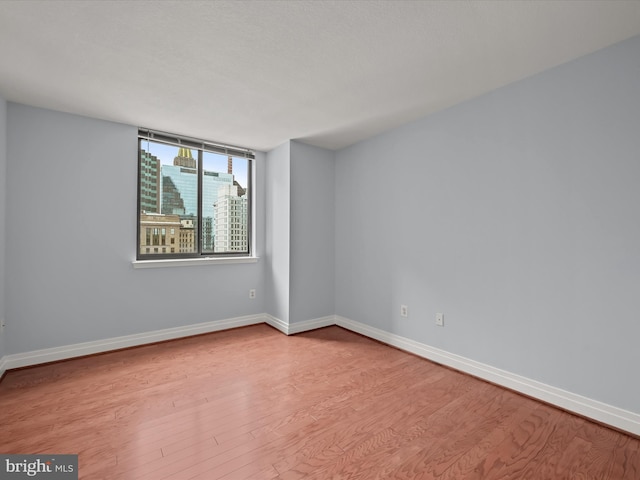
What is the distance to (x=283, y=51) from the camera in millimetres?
1910

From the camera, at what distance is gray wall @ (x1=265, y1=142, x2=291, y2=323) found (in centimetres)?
368

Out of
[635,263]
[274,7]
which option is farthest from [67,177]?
[635,263]

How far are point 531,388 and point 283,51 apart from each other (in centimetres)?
289

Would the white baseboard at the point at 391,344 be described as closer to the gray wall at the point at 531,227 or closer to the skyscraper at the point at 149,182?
the gray wall at the point at 531,227

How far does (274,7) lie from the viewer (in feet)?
5.09

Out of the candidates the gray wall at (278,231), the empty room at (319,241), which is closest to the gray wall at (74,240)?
the empty room at (319,241)

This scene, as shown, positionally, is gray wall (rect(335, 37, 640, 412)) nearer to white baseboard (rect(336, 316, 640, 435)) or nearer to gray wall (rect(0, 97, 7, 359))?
white baseboard (rect(336, 316, 640, 435))

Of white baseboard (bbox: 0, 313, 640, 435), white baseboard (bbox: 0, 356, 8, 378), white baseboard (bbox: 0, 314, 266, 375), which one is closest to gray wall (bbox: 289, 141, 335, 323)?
white baseboard (bbox: 0, 313, 640, 435)

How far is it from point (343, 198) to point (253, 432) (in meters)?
2.78

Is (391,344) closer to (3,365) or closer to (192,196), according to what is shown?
(192,196)

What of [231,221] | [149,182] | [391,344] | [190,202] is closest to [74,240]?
[149,182]

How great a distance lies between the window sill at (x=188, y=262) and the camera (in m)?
3.21

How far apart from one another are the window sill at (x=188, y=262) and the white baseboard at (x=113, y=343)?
0.72 meters

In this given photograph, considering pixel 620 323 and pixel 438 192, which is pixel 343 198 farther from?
pixel 620 323
